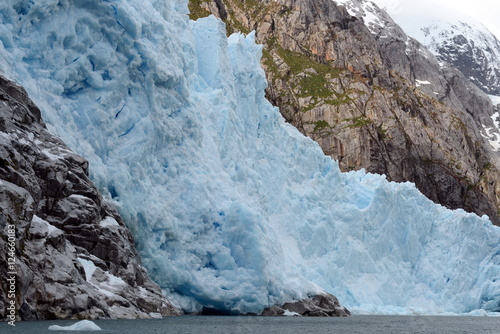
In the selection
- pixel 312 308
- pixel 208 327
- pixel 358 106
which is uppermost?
pixel 358 106

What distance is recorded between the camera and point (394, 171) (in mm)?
82375

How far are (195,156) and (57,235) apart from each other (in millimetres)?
11928

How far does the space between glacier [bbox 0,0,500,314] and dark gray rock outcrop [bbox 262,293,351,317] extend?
50 cm

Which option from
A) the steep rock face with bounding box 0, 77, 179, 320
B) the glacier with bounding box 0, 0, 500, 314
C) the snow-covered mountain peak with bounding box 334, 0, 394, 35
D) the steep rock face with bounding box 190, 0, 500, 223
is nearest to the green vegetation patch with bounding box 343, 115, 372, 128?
the steep rock face with bounding box 190, 0, 500, 223

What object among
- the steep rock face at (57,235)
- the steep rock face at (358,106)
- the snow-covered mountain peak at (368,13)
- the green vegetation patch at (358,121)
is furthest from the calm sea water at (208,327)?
the snow-covered mountain peak at (368,13)

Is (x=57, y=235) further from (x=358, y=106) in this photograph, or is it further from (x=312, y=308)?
(x=358, y=106)

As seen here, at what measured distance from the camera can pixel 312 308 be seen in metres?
36.1

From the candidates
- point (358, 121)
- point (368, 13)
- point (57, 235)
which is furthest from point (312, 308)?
point (368, 13)

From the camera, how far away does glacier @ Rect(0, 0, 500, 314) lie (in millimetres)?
29359

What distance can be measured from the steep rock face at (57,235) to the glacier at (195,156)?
8.64 feet

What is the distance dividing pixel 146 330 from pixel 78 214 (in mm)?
6071

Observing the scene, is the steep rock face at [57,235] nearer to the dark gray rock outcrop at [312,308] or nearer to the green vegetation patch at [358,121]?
the dark gray rock outcrop at [312,308]

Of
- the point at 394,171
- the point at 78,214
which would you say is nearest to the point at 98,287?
the point at 78,214

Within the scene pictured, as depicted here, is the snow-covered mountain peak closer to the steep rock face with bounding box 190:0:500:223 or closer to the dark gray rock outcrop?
the steep rock face with bounding box 190:0:500:223
